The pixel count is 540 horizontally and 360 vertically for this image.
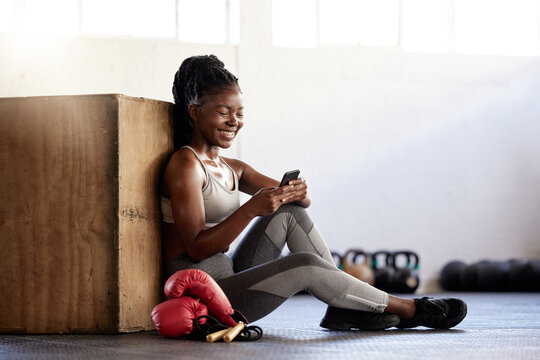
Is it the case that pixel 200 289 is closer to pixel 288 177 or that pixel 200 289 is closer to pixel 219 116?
pixel 288 177

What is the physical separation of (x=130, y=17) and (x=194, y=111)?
13.6 feet

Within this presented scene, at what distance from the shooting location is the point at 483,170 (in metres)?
7.02

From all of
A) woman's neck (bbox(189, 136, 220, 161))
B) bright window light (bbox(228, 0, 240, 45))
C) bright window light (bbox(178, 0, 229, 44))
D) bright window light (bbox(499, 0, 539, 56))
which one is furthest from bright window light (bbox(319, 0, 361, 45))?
woman's neck (bbox(189, 136, 220, 161))

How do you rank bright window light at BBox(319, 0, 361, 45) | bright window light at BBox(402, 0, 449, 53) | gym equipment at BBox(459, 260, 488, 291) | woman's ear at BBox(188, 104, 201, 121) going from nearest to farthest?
woman's ear at BBox(188, 104, 201, 121) → gym equipment at BBox(459, 260, 488, 291) → bright window light at BBox(319, 0, 361, 45) → bright window light at BBox(402, 0, 449, 53)

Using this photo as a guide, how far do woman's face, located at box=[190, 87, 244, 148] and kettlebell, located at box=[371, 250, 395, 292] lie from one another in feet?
13.0

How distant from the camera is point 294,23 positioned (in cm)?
674

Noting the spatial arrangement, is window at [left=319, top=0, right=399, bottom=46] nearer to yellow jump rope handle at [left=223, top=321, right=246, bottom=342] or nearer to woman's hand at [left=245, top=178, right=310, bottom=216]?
woman's hand at [left=245, top=178, right=310, bottom=216]

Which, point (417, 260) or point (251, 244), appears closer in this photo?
point (251, 244)

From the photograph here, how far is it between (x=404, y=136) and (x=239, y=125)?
4.64 m

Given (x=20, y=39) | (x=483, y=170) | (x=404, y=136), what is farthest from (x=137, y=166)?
(x=483, y=170)

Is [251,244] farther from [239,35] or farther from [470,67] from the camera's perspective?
[470,67]

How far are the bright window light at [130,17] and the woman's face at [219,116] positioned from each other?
4.13 metres

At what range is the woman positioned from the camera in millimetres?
2275

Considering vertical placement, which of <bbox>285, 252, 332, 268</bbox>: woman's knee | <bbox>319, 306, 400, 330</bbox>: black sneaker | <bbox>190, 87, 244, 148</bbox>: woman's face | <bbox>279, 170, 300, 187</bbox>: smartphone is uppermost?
<bbox>190, 87, 244, 148</bbox>: woman's face
